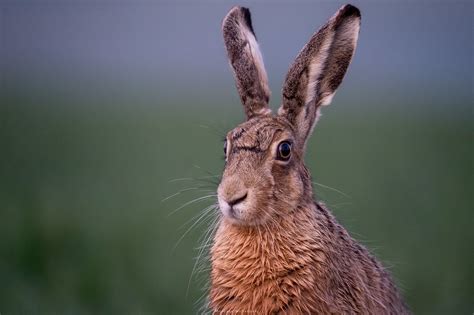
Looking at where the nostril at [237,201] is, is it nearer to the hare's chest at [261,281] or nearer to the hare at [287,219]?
the hare at [287,219]

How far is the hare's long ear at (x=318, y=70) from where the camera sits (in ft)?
19.6

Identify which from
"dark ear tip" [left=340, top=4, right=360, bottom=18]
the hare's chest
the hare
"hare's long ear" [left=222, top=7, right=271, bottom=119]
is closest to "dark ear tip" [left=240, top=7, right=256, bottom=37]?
"hare's long ear" [left=222, top=7, right=271, bottom=119]

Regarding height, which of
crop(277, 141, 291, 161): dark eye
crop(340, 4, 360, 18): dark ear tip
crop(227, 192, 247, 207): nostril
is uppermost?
crop(340, 4, 360, 18): dark ear tip

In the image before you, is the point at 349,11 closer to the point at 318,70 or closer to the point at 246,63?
the point at 318,70

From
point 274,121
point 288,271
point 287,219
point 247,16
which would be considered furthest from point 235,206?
point 247,16

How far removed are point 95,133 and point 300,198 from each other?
991 cm

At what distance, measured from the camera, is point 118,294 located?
7.61 metres

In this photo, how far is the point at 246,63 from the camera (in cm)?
625

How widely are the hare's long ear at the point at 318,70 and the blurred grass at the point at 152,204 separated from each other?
841 mm

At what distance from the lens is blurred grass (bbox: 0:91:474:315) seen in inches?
307

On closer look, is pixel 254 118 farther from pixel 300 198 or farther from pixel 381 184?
pixel 381 184

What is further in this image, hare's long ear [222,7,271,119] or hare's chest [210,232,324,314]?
hare's long ear [222,7,271,119]

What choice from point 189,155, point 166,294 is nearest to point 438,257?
point 166,294

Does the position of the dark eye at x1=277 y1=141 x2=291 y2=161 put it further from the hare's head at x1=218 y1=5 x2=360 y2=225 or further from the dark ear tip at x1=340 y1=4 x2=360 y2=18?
the dark ear tip at x1=340 y1=4 x2=360 y2=18
